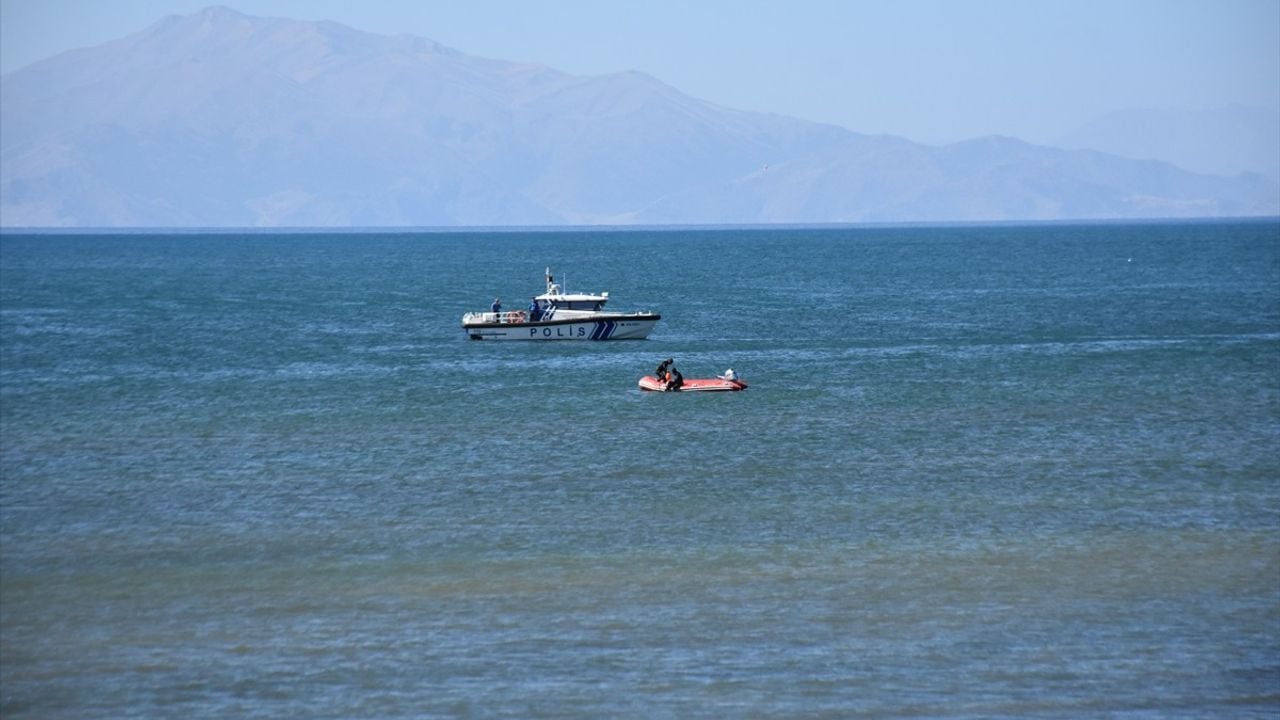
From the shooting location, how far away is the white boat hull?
8944 centimetres

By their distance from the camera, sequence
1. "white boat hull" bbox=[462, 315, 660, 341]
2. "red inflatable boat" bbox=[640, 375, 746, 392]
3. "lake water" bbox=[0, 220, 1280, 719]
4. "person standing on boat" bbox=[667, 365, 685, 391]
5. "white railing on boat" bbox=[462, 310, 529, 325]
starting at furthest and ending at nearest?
"white railing on boat" bbox=[462, 310, 529, 325], "white boat hull" bbox=[462, 315, 660, 341], "red inflatable boat" bbox=[640, 375, 746, 392], "person standing on boat" bbox=[667, 365, 685, 391], "lake water" bbox=[0, 220, 1280, 719]

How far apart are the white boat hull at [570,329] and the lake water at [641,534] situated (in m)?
5.52

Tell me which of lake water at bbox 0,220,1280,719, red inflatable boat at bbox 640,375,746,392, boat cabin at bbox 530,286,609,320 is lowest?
lake water at bbox 0,220,1280,719

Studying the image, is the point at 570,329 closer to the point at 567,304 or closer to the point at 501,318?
the point at 567,304

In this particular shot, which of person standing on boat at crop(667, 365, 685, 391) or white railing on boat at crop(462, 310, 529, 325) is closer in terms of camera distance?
person standing on boat at crop(667, 365, 685, 391)

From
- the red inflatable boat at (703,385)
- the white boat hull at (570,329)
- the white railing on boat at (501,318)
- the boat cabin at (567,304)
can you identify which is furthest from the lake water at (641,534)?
the boat cabin at (567,304)

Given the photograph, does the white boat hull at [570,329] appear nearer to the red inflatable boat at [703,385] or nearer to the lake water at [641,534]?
the lake water at [641,534]

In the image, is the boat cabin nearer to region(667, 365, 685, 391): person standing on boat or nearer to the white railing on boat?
the white railing on boat

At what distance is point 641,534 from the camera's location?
1590 inches

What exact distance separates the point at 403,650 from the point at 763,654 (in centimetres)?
720

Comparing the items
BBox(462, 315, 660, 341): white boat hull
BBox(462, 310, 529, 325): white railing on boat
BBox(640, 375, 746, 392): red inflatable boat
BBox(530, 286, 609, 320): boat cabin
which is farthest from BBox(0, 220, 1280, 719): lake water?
BBox(530, 286, 609, 320): boat cabin

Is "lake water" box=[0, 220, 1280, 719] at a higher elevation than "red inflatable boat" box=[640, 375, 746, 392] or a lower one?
lower

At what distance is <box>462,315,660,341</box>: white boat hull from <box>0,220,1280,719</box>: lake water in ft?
18.1

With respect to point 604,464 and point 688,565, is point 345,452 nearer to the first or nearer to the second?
point 604,464
